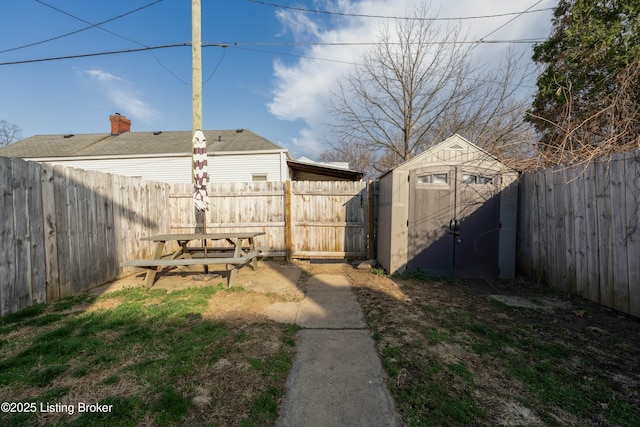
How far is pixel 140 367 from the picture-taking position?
2.37 m

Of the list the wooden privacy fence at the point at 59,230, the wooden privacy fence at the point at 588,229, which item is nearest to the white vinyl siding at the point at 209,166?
the wooden privacy fence at the point at 59,230

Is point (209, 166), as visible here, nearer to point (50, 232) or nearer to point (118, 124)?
point (118, 124)

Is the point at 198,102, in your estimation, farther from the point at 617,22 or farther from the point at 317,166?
the point at 617,22

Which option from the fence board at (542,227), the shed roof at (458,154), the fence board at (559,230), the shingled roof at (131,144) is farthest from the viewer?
the shingled roof at (131,144)

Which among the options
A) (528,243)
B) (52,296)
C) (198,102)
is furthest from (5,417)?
(528,243)

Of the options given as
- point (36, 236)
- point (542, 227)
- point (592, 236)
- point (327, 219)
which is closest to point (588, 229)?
point (592, 236)

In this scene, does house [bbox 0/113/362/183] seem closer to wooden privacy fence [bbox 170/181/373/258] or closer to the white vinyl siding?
the white vinyl siding

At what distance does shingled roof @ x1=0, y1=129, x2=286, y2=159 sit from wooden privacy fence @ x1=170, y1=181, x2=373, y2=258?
5.80 m

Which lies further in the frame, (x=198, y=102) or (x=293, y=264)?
(x=293, y=264)

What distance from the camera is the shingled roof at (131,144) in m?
13.2

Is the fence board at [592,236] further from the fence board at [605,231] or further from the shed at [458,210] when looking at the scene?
the shed at [458,210]

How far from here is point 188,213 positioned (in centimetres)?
750

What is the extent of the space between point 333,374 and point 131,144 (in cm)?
1655

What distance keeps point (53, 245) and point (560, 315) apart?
7587 millimetres
